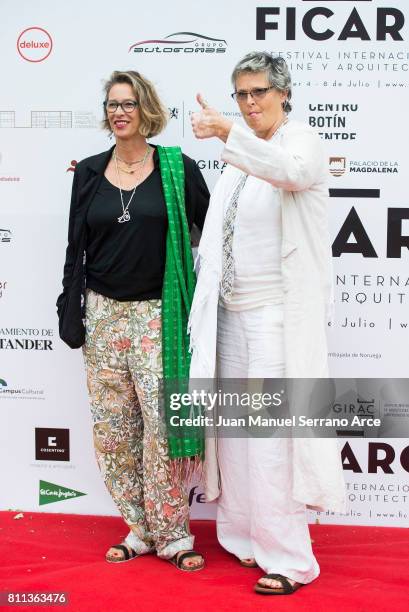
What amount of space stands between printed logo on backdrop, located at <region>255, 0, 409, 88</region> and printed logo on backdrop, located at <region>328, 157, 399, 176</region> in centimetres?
31

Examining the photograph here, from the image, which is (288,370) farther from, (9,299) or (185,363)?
(9,299)

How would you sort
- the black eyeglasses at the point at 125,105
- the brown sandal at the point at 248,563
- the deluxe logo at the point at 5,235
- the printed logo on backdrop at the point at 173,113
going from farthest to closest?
1. the deluxe logo at the point at 5,235
2. the printed logo on backdrop at the point at 173,113
3. the brown sandal at the point at 248,563
4. the black eyeglasses at the point at 125,105

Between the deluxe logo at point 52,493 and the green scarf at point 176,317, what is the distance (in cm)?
87

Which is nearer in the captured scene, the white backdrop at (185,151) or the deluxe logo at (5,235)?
the white backdrop at (185,151)

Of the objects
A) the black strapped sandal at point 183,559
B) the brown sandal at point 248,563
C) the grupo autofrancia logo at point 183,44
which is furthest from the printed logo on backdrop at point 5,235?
the brown sandal at point 248,563

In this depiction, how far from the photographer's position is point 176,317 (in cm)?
301

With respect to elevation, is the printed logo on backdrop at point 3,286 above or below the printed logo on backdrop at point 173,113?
below

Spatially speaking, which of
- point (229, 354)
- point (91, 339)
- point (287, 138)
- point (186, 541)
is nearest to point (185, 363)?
point (229, 354)

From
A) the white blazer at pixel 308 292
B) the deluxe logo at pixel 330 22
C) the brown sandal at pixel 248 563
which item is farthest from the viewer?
the deluxe logo at pixel 330 22

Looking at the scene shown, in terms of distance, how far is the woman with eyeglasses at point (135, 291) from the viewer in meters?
2.97

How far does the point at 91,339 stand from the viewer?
3070 millimetres

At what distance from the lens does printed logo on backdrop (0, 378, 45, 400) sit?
3652 mm

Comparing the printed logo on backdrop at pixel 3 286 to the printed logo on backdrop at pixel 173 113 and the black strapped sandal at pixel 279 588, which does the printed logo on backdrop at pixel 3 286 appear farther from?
the black strapped sandal at pixel 279 588

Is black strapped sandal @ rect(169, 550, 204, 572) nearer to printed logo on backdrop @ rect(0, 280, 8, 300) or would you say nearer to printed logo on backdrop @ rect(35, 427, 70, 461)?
printed logo on backdrop @ rect(35, 427, 70, 461)
